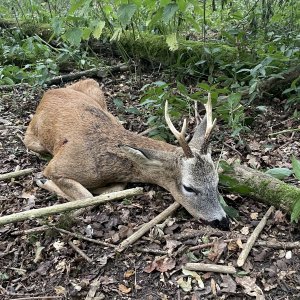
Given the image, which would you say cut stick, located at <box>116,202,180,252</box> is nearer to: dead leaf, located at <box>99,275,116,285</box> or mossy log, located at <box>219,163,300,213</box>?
dead leaf, located at <box>99,275,116,285</box>

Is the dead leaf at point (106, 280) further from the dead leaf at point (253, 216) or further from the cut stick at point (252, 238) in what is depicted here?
the dead leaf at point (253, 216)

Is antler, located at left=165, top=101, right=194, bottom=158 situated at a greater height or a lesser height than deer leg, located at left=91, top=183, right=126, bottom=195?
greater

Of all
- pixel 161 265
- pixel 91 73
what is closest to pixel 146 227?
pixel 161 265

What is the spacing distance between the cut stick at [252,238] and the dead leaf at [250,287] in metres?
0.13

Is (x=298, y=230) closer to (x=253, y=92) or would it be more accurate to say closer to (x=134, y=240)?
(x=134, y=240)

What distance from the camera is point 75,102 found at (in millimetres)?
5969

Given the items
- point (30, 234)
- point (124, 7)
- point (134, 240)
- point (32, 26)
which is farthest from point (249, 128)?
point (32, 26)

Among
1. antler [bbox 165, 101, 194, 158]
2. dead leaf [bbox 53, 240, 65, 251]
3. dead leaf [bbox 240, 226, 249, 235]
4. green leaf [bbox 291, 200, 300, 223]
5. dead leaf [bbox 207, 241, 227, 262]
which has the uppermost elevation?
antler [bbox 165, 101, 194, 158]

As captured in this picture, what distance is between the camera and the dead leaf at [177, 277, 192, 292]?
12.0ft

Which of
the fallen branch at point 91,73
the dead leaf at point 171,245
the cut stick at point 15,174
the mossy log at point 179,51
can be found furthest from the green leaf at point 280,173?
the fallen branch at point 91,73

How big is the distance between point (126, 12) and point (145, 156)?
189 centimetres

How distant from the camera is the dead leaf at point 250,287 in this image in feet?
11.6

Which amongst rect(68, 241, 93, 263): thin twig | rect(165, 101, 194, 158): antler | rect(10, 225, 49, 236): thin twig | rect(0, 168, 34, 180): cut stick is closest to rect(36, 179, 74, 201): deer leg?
rect(0, 168, 34, 180): cut stick

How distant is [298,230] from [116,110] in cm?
384
